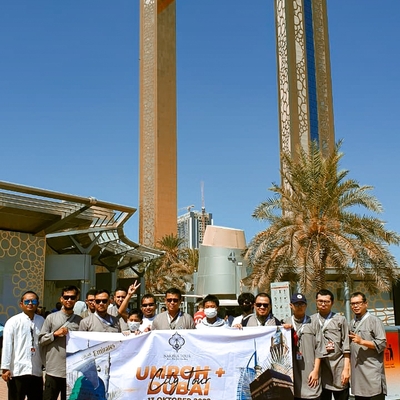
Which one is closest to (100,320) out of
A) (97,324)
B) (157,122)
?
(97,324)

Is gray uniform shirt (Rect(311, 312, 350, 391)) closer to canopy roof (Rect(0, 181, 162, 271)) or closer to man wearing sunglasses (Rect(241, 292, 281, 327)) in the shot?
man wearing sunglasses (Rect(241, 292, 281, 327))

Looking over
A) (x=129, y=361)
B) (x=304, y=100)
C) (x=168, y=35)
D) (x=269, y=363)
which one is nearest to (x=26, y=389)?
(x=129, y=361)

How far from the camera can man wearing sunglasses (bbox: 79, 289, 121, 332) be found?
7059mm

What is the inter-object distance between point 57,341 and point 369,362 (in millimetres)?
3609

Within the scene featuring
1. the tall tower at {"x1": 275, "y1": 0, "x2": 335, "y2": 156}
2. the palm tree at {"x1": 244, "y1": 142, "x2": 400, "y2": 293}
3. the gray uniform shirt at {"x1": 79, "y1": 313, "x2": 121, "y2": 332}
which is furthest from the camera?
the tall tower at {"x1": 275, "y1": 0, "x2": 335, "y2": 156}

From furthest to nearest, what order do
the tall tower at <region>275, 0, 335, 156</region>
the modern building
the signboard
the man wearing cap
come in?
1. the tall tower at <region>275, 0, 335, 156</region>
2. the modern building
3. the signboard
4. the man wearing cap

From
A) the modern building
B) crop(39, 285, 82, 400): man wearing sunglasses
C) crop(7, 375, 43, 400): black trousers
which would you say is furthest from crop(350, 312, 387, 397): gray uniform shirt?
the modern building

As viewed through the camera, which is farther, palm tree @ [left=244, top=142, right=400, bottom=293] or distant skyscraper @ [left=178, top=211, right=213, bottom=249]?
distant skyscraper @ [left=178, top=211, right=213, bottom=249]

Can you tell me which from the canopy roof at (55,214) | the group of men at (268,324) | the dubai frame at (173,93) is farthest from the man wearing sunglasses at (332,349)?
the dubai frame at (173,93)

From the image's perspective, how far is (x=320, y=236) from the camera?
2036 centimetres

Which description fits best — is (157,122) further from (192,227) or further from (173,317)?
(192,227)

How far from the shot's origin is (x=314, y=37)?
5144 centimetres

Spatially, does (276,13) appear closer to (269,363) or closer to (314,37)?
(314,37)

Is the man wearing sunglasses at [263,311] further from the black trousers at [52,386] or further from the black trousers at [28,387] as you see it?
the black trousers at [28,387]
